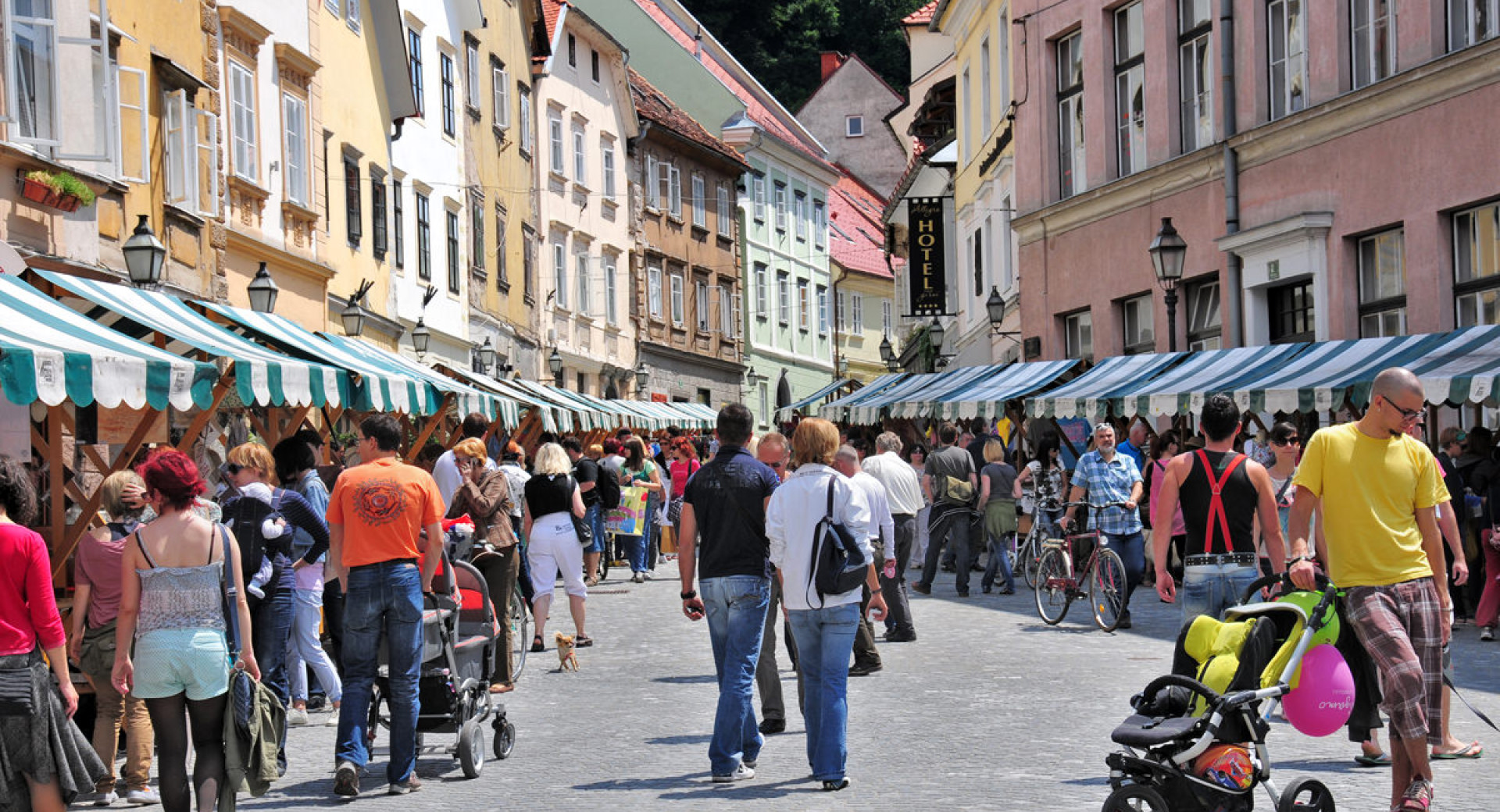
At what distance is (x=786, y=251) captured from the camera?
64.5m

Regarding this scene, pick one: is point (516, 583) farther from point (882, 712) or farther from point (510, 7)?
point (510, 7)

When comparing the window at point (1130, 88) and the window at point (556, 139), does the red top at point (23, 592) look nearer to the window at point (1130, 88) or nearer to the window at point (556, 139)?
the window at point (1130, 88)

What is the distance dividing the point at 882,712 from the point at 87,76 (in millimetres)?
8825

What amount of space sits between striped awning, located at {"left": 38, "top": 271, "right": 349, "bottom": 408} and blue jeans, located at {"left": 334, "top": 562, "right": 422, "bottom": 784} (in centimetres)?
367

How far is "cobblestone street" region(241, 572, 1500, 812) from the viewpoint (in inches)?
344

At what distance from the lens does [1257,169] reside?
76.7 ft

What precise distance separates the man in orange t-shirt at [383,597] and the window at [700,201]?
46776 millimetres

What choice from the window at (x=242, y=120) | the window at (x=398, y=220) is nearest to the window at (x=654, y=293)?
the window at (x=398, y=220)


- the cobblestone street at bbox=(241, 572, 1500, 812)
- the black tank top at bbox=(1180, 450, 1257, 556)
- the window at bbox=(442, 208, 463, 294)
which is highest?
the window at bbox=(442, 208, 463, 294)

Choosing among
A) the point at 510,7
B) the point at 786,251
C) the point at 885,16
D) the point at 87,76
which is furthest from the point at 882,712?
the point at 885,16

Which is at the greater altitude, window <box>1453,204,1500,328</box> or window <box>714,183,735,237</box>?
window <box>714,183,735,237</box>

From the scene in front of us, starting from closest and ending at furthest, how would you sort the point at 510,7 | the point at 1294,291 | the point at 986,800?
1. the point at 986,800
2. the point at 1294,291
3. the point at 510,7

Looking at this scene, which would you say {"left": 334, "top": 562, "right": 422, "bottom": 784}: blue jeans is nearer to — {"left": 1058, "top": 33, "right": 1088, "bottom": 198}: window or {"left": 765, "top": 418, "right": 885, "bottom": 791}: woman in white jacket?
{"left": 765, "top": 418, "right": 885, "bottom": 791}: woman in white jacket

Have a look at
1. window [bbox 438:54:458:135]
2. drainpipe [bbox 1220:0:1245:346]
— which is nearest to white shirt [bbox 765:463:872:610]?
drainpipe [bbox 1220:0:1245:346]
